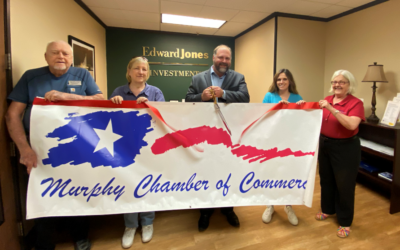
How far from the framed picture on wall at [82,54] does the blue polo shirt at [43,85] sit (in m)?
1.39

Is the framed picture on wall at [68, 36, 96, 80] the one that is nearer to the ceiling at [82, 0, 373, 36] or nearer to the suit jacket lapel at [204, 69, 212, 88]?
the ceiling at [82, 0, 373, 36]

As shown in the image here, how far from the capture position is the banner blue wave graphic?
1.33 m

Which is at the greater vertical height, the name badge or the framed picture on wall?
the framed picture on wall

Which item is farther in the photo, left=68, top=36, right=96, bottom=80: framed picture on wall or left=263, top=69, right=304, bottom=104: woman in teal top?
left=68, top=36, right=96, bottom=80: framed picture on wall

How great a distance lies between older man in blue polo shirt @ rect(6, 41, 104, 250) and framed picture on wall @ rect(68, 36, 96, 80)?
140 centimetres

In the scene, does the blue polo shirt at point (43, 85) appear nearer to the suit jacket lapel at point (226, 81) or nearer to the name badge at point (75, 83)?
the name badge at point (75, 83)

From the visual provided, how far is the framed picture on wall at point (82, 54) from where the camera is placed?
108 inches

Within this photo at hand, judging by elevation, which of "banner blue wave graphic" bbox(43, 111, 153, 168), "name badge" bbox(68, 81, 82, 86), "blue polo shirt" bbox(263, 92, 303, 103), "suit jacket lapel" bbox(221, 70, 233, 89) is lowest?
"banner blue wave graphic" bbox(43, 111, 153, 168)

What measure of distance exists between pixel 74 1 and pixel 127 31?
1579 millimetres

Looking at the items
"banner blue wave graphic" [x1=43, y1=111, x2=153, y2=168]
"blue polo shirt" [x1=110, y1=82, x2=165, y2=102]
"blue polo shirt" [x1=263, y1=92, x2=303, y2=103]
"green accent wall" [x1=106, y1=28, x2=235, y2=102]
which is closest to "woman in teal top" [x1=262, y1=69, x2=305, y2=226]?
"blue polo shirt" [x1=263, y1=92, x2=303, y2=103]

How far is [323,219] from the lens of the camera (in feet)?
6.48

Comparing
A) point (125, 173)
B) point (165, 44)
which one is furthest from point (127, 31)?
point (125, 173)

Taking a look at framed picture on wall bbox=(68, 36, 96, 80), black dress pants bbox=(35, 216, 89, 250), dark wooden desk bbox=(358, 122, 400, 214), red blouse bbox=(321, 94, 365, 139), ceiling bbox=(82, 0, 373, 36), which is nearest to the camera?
black dress pants bbox=(35, 216, 89, 250)

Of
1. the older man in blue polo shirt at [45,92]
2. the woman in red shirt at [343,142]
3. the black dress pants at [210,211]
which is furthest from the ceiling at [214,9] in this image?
the black dress pants at [210,211]
